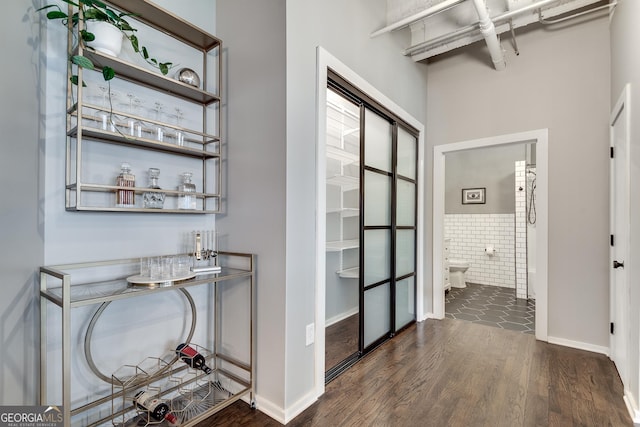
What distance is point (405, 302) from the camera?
3.32 metres

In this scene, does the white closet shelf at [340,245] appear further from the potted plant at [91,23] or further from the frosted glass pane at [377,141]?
the potted plant at [91,23]

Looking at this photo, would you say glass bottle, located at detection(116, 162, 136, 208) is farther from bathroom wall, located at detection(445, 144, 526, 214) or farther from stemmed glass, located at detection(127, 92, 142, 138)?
bathroom wall, located at detection(445, 144, 526, 214)

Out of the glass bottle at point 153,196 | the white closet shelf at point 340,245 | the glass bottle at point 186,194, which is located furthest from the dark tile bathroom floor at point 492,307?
the glass bottle at point 153,196

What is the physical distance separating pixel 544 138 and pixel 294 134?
2.61m

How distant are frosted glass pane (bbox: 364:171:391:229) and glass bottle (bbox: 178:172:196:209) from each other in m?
1.38

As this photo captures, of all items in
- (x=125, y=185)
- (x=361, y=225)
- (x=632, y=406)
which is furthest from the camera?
(x=361, y=225)

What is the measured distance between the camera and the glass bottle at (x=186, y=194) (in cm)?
183

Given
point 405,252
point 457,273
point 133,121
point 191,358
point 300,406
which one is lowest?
point 300,406

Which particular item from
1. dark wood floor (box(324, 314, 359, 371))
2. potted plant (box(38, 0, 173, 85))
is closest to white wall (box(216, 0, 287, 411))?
potted plant (box(38, 0, 173, 85))

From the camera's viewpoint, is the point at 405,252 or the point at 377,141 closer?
the point at 377,141

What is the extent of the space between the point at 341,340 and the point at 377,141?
71.7 inches

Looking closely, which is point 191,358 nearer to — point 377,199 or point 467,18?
point 377,199

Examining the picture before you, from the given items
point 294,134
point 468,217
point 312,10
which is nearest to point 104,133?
point 294,134

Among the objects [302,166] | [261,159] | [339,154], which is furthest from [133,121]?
[339,154]
